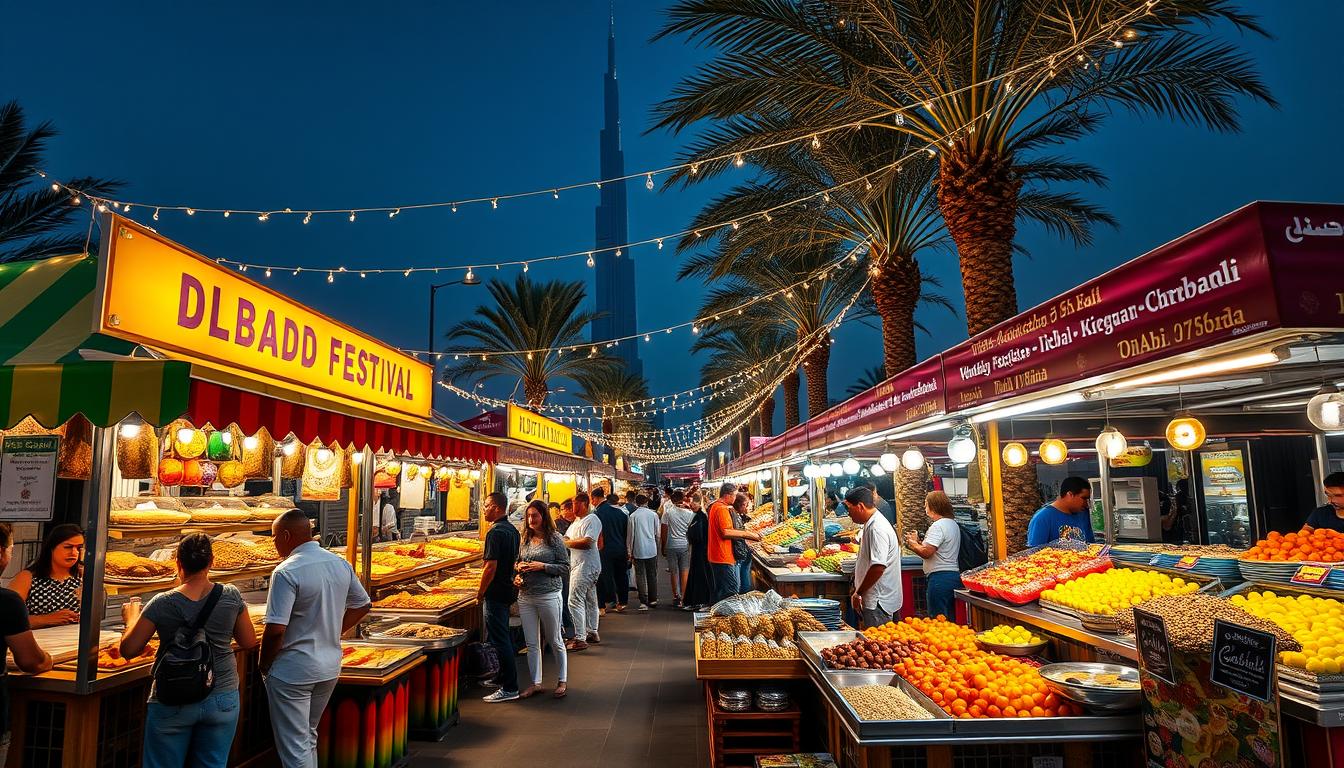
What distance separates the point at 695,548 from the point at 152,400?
33.6 feet

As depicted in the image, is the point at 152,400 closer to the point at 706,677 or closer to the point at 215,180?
the point at 706,677

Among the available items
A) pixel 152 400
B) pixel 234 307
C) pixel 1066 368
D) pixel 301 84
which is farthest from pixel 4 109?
pixel 301 84

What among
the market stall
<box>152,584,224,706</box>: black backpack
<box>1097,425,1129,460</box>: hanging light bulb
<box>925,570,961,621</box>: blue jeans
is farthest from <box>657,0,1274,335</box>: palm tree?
<box>152,584,224,706</box>: black backpack

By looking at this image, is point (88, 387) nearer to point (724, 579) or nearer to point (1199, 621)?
point (1199, 621)

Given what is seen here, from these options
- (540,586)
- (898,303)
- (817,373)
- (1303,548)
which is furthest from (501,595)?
(817,373)

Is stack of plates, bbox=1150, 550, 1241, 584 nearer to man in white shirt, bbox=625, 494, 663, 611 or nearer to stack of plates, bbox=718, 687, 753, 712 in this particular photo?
stack of plates, bbox=718, 687, 753, 712

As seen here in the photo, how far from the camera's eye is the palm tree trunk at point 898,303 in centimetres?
1318

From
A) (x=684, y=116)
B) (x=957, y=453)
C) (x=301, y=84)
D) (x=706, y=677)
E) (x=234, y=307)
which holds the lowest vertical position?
(x=706, y=677)

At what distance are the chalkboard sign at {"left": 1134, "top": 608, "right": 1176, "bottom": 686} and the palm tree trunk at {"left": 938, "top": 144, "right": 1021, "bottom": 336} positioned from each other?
5664 mm

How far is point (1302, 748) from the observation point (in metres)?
3.29

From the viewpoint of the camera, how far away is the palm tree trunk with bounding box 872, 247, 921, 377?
43.2 ft

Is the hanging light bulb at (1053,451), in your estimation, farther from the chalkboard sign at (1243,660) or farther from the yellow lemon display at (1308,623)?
the chalkboard sign at (1243,660)

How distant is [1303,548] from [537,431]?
14.6 m

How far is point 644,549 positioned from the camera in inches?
554
